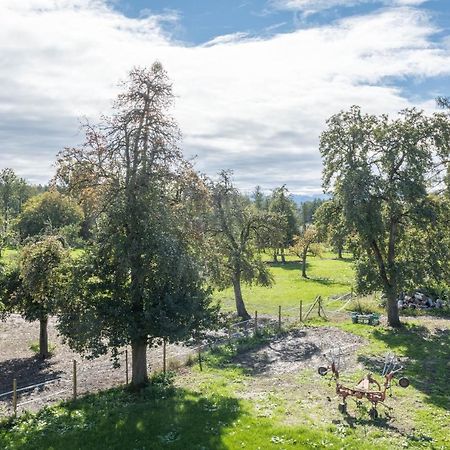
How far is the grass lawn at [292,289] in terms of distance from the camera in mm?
46022

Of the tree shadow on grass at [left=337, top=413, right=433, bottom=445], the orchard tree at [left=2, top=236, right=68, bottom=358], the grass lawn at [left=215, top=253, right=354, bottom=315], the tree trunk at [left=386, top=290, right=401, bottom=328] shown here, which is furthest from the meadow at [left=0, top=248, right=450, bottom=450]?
the grass lawn at [left=215, top=253, right=354, bottom=315]

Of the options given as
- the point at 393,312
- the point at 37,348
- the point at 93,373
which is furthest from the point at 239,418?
the point at 393,312

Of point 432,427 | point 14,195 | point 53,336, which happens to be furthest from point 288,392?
point 14,195

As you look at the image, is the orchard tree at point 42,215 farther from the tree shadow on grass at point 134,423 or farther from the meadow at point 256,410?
the tree shadow on grass at point 134,423

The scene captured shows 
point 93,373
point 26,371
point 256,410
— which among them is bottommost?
point 26,371

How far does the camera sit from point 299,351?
86.7 ft

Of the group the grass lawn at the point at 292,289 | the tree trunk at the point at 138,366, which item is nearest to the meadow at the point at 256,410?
the tree trunk at the point at 138,366

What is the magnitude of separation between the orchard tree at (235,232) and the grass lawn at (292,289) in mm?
2680

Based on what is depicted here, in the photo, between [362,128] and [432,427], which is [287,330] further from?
[432,427]

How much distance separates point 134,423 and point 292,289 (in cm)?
4117

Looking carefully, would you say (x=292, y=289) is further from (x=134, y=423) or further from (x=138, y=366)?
(x=134, y=423)

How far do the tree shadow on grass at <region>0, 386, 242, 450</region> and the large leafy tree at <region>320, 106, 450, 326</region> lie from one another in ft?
52.9

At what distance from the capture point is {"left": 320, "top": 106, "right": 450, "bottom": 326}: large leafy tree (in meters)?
28.7

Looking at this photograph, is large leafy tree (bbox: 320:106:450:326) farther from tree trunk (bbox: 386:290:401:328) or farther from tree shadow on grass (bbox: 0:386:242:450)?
tree shadow on grass (bbox: 0:386:242:450)
